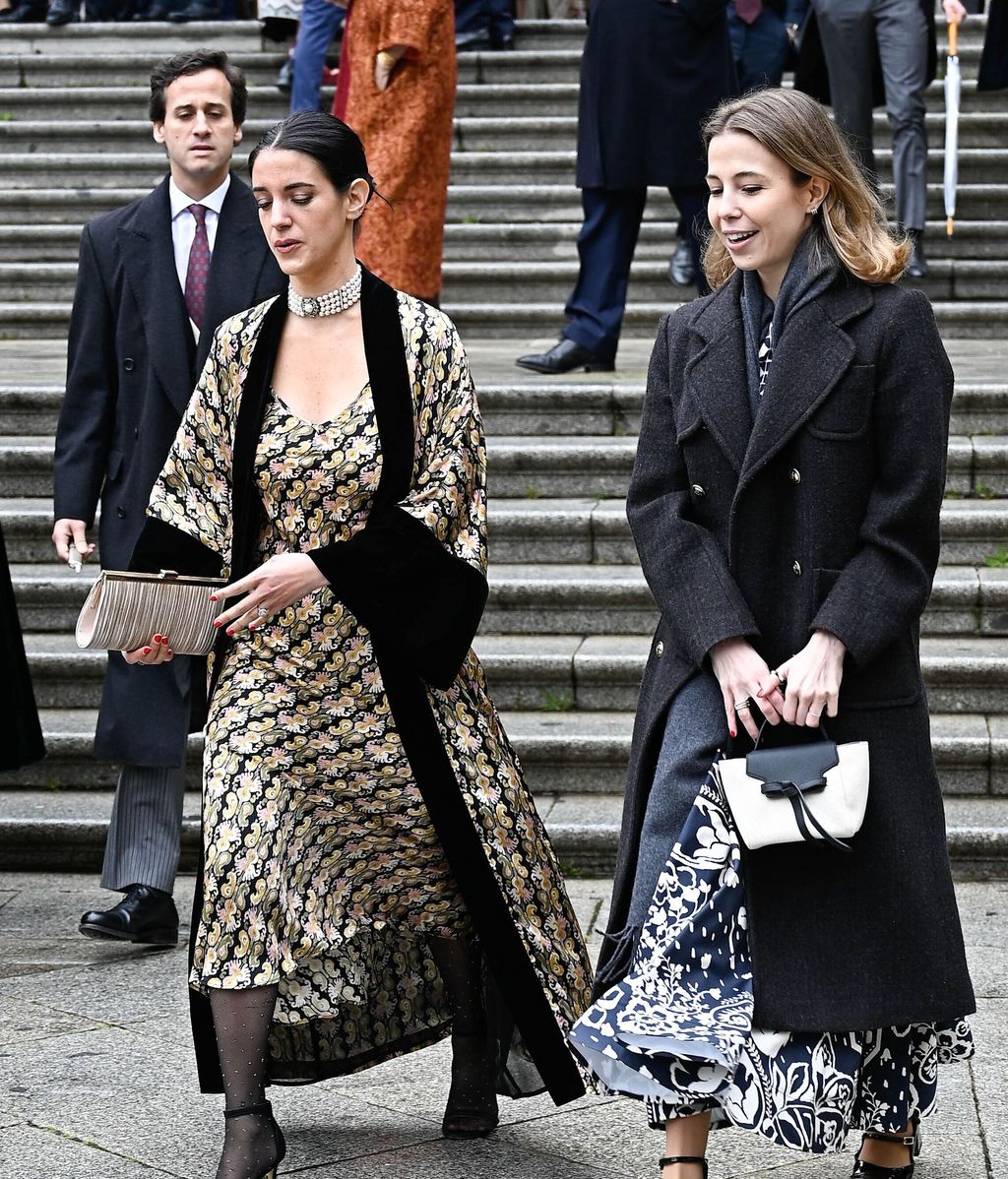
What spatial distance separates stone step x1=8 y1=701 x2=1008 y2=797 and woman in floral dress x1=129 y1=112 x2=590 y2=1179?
2.22 metres

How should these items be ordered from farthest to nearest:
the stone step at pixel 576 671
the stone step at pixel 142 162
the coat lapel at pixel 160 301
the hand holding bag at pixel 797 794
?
the stone step at pixel 142 162, the stone step at pixel 576 671, the coat lapel at pixel 160 301, the hand holding bag at pixel 797 794

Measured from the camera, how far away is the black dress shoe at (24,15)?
13.7m

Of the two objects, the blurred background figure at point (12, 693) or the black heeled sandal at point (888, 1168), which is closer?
the black heeled sandal at point (888, 1168)

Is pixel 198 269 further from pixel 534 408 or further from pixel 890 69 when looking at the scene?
pixel 890 69

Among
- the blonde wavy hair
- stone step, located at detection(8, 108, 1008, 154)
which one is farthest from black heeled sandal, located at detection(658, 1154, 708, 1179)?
stone step, located at detection(8, 108, 1008, 154)

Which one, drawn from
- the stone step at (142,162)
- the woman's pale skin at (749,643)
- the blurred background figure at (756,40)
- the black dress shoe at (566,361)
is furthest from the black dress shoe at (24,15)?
the woman's pale skin at (749,643)

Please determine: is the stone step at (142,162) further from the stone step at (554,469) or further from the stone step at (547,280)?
the stone step at (554,469)

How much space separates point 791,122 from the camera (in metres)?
3.32

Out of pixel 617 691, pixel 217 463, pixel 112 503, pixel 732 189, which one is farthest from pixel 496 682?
pixel 732 189

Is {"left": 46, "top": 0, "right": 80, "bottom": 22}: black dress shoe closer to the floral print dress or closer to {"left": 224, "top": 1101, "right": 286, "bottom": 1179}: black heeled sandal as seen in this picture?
the floral print dress

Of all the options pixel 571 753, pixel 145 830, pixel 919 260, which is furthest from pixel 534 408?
pixel 145 830

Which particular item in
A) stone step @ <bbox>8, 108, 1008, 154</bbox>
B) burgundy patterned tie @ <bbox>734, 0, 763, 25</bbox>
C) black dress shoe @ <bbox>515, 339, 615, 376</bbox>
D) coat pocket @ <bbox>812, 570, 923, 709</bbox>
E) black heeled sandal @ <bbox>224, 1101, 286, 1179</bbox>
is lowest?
black heeled sandal @ <bbox>224, 1101, 286, 1179</bbox>

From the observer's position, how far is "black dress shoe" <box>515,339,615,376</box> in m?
8.22

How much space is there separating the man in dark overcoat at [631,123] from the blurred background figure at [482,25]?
4.18 meters
